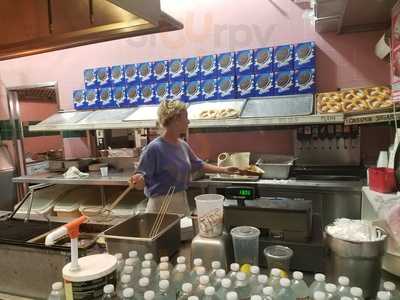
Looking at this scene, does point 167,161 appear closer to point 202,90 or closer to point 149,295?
point 202,90

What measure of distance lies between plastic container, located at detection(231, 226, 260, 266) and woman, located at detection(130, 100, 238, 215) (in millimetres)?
1186

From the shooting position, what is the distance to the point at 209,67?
3357mm

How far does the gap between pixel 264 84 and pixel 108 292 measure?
2.67 metres

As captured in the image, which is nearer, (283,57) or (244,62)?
(283,57)

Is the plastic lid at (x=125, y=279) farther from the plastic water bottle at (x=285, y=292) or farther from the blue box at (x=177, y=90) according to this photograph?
the blue box at (x=177, y=90)

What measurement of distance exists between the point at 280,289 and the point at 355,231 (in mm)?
356


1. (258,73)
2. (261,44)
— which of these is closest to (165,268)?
(258,73)

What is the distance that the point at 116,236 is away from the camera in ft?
3.94

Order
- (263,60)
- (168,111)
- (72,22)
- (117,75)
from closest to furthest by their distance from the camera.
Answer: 1. (72,22)
2. (168,111)
3. (263,60)
4. (117,75)

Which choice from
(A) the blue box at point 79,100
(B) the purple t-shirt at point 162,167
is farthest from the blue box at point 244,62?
(A) the blue box at point 79,100

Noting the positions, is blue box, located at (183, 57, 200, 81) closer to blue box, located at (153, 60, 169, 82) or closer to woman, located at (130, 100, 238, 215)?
blue box, located at (153, 60, 169, 82)

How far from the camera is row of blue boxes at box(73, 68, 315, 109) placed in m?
3.08

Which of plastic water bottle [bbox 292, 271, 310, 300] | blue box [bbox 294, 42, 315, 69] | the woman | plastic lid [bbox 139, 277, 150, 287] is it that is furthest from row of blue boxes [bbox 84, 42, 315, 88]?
plastic lid [bbox 139, 277, 150, 287]

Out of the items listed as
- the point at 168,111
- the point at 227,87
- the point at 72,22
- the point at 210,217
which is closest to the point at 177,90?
the point at 227,87
